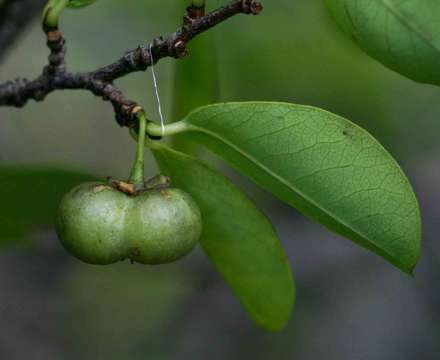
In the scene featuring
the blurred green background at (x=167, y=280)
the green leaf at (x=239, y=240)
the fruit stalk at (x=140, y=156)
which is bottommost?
the blurred green background at (x=167, y=280)

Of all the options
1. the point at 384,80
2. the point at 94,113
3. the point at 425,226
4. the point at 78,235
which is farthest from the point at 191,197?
the point at 94,113

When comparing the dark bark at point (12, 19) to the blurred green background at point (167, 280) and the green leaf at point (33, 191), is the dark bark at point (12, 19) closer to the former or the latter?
the green leaf at point (33, 191)

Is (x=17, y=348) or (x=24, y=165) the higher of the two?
(x=24, y=165)

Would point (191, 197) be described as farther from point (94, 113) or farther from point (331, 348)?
point (94, 113)

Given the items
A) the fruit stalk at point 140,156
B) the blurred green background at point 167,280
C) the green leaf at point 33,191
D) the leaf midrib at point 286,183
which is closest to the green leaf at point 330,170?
the leaf midrib at point 286,183

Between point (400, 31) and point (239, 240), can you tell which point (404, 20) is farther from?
point (239, 240)

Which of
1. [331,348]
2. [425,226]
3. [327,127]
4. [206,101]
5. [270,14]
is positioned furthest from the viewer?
[331,348]

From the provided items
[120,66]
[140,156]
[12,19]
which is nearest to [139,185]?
[140,156]
